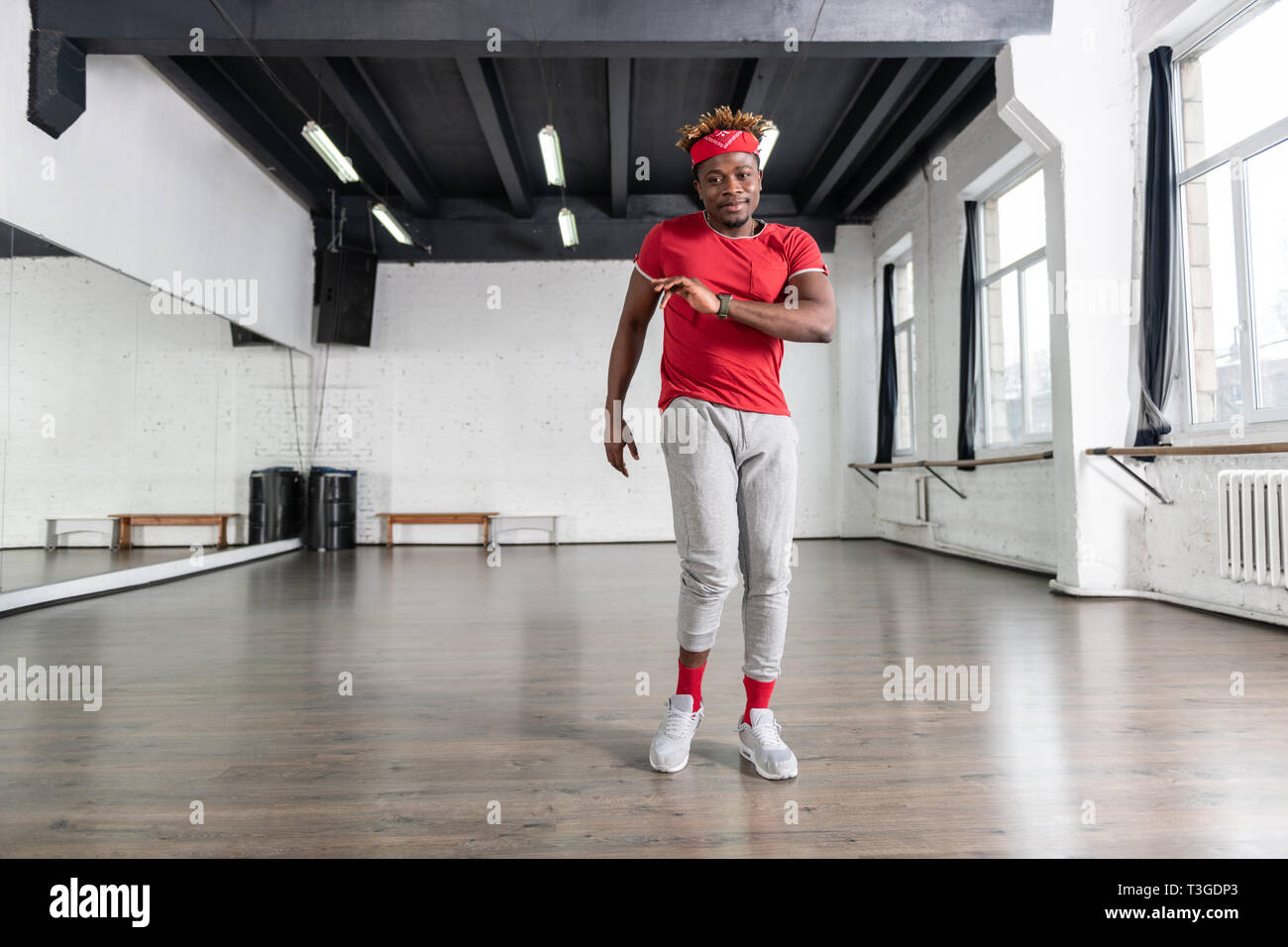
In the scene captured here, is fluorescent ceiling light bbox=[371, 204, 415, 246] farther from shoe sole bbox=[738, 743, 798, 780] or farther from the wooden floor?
shoe sole bbox=[738, 743, 798, 780]

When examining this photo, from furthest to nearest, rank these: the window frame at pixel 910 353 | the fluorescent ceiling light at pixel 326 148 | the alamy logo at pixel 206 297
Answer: the window frame at pixel 910 353, the alamy logo at pixel 206 297, the fluorescent ceiling light at pixel 326 148

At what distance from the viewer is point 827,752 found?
1867 millimetres

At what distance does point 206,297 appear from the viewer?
6531 mm

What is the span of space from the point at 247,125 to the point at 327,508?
394cm

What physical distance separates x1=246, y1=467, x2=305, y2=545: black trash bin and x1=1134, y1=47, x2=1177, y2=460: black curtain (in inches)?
295

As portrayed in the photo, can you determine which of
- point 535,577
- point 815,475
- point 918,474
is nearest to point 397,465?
point 535,577


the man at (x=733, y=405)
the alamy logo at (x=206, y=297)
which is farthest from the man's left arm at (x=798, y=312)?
the alamy logo at (x=206, y=297)

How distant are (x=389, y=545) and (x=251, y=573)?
3.03 meters

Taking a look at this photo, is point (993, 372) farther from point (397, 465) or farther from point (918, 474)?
point (397, 465)

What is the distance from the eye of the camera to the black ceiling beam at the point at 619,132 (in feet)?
19.5

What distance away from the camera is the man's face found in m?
1.73

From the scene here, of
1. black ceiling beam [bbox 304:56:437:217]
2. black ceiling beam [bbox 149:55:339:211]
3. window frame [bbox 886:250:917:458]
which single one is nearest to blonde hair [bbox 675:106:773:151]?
black ceiling beam [bbox 304:56:437:217]

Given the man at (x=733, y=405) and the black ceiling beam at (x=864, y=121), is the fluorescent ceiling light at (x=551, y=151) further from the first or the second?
the man at (x=733, y=405)

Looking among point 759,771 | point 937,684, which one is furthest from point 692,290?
point 937,684
